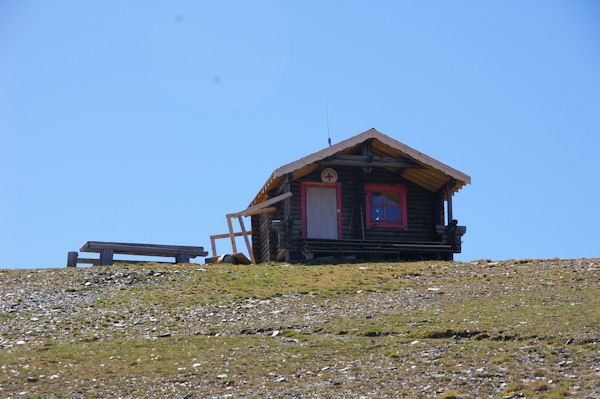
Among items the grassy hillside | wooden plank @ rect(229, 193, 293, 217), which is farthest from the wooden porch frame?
the grassy hillside

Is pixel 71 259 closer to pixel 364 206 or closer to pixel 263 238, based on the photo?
pixel 263 238

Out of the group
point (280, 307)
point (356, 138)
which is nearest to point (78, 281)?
point (280, 307)

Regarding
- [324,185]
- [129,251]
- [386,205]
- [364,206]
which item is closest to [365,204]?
[364,206]

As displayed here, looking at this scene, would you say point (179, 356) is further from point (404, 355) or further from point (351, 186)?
point (351, 186)

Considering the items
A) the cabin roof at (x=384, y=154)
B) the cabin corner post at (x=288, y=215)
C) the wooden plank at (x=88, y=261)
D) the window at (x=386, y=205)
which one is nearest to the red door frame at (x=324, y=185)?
the cabin roof at (x=384, y=154)

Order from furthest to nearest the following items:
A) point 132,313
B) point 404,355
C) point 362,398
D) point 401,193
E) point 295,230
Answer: point 401,193 → point 295,230 → point 132,313 → point 404,355 → point 362,398

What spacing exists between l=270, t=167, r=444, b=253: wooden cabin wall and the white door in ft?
1.15

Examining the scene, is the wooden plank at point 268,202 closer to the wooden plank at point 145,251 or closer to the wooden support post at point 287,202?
the wooden support post at point 287,202

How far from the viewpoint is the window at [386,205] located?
35.4 meters

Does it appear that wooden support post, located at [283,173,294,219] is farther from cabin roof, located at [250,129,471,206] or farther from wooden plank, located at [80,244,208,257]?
wooden plank, located at [80,244,208,257]

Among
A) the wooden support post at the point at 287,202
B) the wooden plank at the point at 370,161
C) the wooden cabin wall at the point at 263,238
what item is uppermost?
the wooden plank at the point at 370,161

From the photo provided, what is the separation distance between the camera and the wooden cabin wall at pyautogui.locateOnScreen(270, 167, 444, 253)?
3488cm

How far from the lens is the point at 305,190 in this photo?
34.8 metres

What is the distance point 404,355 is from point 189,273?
13.6m
